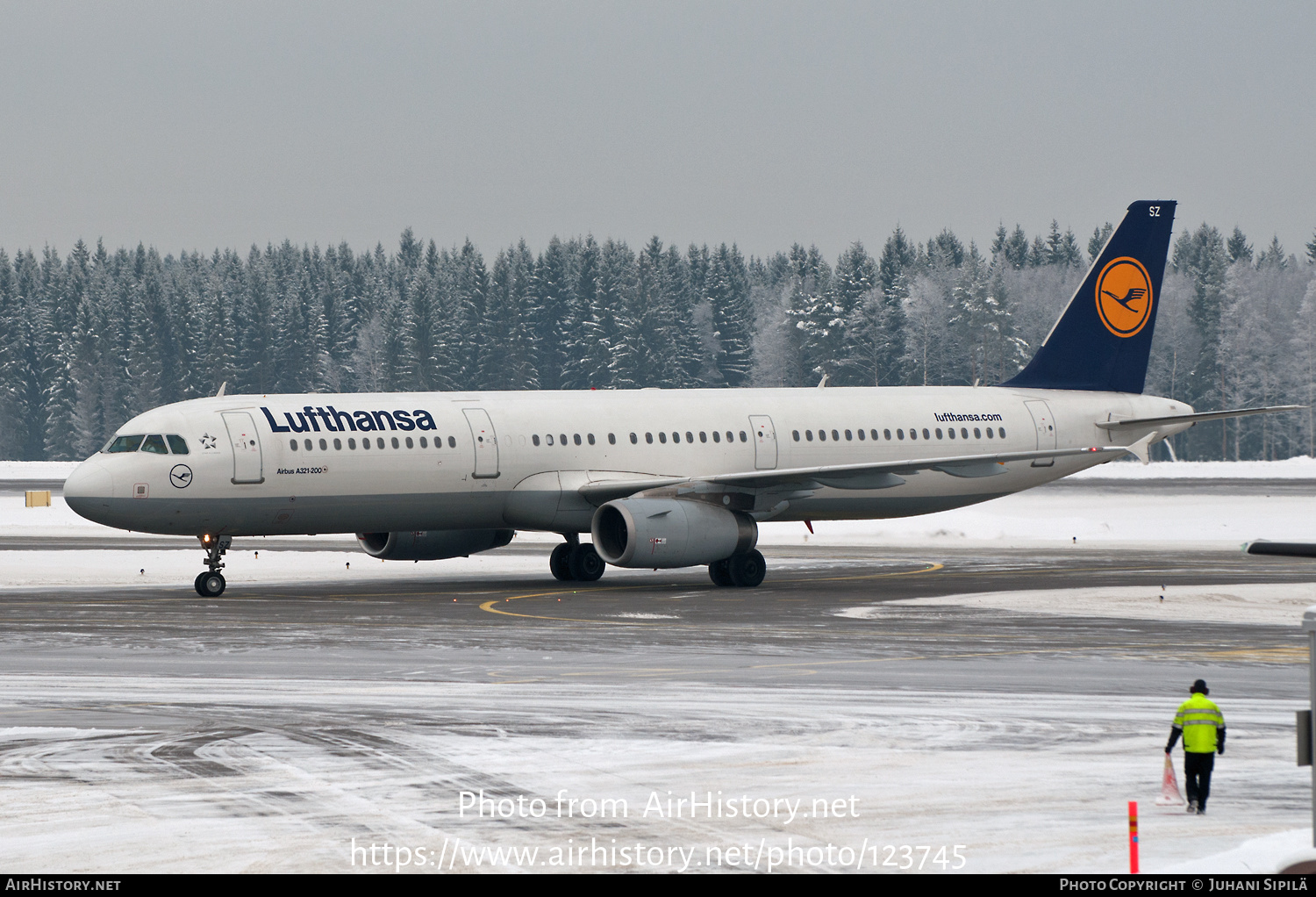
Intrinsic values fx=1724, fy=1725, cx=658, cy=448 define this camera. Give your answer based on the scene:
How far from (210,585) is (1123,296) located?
23.9m

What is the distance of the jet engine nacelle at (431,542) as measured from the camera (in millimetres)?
37906

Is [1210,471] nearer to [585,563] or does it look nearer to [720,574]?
[585,563]

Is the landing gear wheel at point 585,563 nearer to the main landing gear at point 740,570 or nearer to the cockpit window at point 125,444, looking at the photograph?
the main landing gear at point 740,570

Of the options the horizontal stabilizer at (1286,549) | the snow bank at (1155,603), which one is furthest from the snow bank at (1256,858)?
the snow bank at (1155,603)

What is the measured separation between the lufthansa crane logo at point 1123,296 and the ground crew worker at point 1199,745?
3091 centimetres

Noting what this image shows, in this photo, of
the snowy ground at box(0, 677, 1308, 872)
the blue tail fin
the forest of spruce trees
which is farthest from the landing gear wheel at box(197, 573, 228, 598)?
the forest of spruce trees

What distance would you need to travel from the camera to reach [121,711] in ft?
63.3

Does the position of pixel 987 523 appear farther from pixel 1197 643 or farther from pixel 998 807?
pixel 998 807

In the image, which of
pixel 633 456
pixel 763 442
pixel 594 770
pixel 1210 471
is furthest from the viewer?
pixel 1210 471

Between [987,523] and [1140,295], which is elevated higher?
[1140,295]

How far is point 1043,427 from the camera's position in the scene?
41781mm

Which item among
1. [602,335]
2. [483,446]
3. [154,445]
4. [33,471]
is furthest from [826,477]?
[602,335]

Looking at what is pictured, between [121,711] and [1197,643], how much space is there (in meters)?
15.4

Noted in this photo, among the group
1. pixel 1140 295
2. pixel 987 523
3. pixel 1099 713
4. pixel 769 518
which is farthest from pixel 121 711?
pixel 987 523
